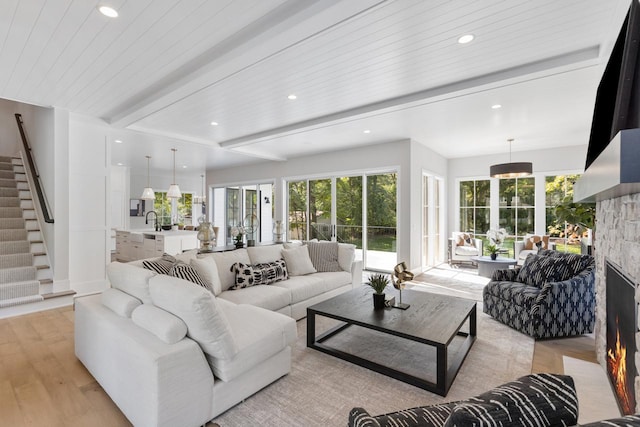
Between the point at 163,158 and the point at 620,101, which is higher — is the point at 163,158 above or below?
above

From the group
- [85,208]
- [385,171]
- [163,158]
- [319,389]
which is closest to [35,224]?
[85,208]

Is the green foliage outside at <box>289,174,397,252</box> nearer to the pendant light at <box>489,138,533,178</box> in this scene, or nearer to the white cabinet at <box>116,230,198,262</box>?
the pendant light at <box>489,138,533,178</box>

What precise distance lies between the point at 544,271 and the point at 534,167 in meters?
4.22

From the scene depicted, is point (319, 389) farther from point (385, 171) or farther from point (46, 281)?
point (385, 171)

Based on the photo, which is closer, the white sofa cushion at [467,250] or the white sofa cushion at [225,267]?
the white sofa cushion at [225,267]

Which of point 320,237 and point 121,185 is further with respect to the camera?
point 121,185

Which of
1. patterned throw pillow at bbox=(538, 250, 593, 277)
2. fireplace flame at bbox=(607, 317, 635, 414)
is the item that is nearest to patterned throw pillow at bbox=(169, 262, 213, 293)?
fireplace flame at bbox=(607, 317, 635, 414)

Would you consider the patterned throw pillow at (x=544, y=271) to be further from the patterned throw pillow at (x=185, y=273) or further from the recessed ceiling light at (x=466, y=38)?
the patterned throw pillow at (x=185, y=273)

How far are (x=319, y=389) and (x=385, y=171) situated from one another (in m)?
4.67

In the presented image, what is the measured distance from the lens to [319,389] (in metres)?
2.27

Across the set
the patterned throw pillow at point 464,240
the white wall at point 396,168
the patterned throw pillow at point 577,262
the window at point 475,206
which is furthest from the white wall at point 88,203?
the window at point 475,206

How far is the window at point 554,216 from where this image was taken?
256 inches

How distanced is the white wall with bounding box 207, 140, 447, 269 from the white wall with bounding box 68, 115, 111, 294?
3910 mm

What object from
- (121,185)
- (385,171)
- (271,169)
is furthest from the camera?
(121,185)
